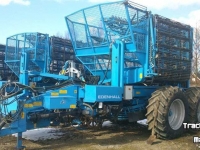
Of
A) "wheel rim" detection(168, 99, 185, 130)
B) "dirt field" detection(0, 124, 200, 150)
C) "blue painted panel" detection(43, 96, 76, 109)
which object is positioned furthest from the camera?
"wheel rim" detection(168, 99, 185, 130)

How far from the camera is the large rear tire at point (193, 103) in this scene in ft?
23.5

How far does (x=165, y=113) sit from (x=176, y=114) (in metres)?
0.84

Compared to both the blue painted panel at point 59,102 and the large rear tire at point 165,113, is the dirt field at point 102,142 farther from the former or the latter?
the blue painted panel at point 59,102

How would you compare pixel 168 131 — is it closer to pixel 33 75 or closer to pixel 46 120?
pixel 46 120

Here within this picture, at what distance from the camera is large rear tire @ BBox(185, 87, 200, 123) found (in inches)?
282

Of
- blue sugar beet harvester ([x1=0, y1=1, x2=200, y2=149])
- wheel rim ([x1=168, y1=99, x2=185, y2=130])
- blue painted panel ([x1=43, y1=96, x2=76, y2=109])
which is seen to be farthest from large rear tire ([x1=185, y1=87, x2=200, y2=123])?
blue painted panel ([x1=43, y1=96, x2=76, y2=109])

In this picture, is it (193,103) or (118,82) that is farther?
(193,103)

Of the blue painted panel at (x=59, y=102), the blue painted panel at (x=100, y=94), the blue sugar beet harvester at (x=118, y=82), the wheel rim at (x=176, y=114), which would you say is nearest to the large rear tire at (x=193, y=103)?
the blue sugar beet harvester at (x=118, y=82)

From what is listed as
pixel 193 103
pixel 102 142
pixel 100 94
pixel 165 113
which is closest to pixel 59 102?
pixel 100 94

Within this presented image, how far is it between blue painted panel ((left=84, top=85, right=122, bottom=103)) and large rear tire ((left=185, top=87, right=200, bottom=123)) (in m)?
2.23

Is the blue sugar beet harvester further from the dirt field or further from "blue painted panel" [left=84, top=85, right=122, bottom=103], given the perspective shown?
the dirt field

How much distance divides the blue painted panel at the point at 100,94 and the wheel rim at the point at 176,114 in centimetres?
156

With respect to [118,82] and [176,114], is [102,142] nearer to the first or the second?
[118,82]

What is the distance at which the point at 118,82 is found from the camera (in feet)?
20.8
